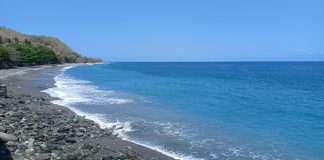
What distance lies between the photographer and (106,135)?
19719mm

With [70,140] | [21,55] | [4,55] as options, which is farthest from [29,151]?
[21,55]

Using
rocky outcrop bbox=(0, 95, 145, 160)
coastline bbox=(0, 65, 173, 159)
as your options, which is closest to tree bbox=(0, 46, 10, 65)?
rocky outcrop bbox=(0, 95, 145, 160)

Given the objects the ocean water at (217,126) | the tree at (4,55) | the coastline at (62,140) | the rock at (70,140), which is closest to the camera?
the coastline at (62,140)

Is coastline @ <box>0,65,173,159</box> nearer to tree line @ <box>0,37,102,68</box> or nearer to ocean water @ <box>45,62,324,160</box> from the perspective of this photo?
ocean water @ <box>45,62,324,160</box>

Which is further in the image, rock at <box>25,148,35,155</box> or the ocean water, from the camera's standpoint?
the ocean water

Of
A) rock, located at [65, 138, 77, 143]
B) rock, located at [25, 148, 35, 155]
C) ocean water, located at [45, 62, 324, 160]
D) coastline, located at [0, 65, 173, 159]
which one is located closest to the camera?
rock, located at [25, 148, 35, 155]

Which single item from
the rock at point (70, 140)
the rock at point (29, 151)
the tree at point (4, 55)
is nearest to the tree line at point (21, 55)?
the tree at point (4, 55)

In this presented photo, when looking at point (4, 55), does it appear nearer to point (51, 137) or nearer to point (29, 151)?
point (51, 137)

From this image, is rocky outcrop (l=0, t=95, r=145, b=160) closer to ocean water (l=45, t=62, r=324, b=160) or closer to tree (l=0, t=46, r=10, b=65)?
ocean water (l=45, t=62, r=324, b=160)

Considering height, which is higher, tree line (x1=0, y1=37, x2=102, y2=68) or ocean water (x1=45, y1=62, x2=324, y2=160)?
tree line (x1=0, y1=37, x2=102, y2=68)

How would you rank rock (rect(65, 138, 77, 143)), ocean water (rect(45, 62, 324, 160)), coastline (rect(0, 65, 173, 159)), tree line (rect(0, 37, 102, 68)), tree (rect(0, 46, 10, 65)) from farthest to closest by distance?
tree line (rect(0, 37, 102, 68))
tree (rect(0, 46, 10, 65))
ocean water (rect(45, 62, 324, 160))
rock (rect(65, 138, 77, 143))
coastline (rect(0, 65, 173, 159))

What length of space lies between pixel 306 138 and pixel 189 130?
6.38 metres

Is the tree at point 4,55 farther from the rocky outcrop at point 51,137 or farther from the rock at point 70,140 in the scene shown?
the rock at point 70,140

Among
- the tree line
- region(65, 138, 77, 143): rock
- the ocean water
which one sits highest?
the tree line
